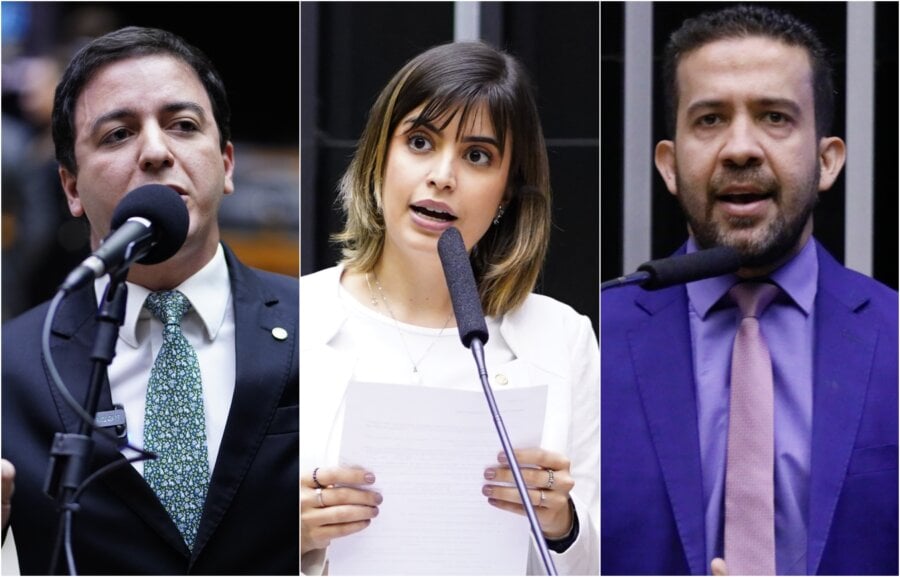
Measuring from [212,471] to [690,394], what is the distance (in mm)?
1228

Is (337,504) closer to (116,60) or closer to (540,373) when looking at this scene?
(540,373)

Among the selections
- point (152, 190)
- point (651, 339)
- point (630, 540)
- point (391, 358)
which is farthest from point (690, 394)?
point (152, 190)

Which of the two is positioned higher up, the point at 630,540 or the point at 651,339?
the point at 651,339

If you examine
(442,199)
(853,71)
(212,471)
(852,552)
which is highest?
(853,71)

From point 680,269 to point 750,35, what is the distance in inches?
38.9

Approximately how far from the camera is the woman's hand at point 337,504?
278 centimetres

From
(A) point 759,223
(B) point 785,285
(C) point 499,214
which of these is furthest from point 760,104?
(C) point 499,214

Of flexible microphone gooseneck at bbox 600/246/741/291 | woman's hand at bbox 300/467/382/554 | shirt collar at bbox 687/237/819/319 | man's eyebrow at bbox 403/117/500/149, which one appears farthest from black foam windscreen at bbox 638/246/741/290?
woman's hand at bbox 300/467/382/554

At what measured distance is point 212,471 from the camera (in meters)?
2.96

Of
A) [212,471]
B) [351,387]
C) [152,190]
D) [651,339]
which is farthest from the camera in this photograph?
[651,339]

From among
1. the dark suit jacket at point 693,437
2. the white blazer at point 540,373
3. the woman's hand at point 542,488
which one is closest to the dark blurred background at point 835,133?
the dark suit jacket at point 693,437

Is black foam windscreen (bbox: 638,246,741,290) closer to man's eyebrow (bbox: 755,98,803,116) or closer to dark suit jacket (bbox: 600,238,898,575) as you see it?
dark suit jacket (bbox: 600,238,898,575)

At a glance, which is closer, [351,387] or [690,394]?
[351,387]

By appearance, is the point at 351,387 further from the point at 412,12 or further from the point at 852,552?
the point at 852,552
